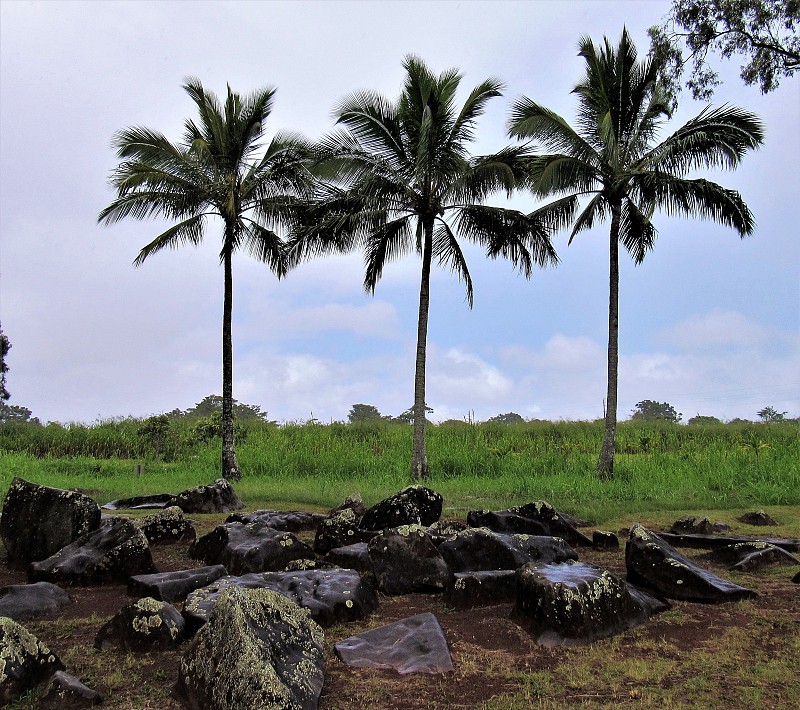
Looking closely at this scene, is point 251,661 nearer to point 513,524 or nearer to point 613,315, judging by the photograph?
point 513,524

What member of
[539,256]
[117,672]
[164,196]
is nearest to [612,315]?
[539,256]

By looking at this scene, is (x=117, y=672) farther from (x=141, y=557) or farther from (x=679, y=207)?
(x=679, y=207)

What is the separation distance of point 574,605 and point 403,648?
1.27 metres

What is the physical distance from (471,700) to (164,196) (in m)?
16.3

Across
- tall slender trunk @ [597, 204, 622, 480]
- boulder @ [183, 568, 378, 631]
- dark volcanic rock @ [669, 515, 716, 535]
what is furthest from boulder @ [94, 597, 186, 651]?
tall slender trunk @ [597, 204, 622, 480]

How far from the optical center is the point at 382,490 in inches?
572

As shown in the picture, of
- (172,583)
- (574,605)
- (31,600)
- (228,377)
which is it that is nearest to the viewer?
(574,605)

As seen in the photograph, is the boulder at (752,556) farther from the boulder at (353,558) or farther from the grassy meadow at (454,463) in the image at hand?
the boulder at (353,558)

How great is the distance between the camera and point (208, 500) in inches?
471

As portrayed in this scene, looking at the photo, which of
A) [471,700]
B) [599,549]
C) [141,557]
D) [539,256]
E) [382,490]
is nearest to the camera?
[471,700]

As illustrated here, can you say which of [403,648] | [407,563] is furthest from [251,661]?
[407,563]

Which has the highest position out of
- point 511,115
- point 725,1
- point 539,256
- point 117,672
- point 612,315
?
point 511,115

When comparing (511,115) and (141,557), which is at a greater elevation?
(511,115)

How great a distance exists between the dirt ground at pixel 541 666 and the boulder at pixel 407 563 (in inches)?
14.5
